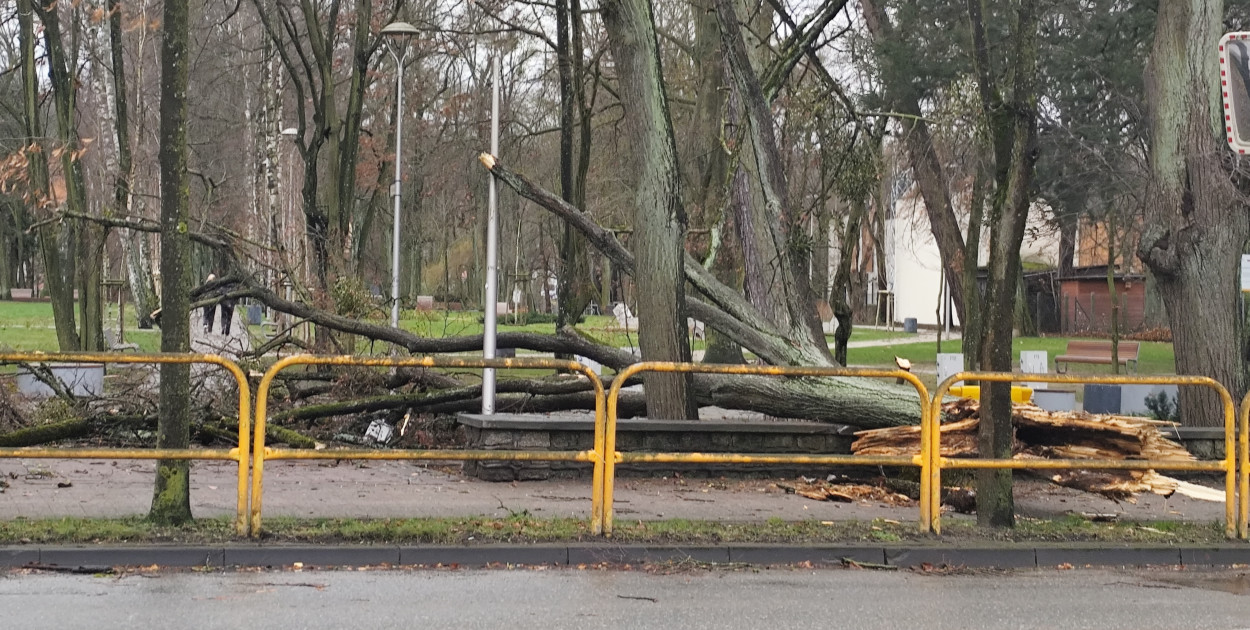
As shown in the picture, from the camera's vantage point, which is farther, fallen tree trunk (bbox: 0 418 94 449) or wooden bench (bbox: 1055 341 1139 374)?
wooden bench (bbox: 1055 341 1139 374)

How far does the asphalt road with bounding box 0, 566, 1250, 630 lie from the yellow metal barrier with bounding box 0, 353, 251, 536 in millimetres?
757

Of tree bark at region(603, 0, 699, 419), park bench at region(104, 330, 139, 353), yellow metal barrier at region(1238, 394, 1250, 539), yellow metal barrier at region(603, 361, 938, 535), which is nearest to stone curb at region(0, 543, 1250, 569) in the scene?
yellow metal barrier at region(1238, 394, 1250, 539)

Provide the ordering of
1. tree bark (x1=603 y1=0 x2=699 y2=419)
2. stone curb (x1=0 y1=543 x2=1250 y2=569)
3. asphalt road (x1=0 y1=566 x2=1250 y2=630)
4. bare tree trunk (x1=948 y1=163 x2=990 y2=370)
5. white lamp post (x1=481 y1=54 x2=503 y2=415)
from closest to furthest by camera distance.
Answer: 1. asphalt road (x1=0 y1=566 x2=1250 y2=630)
2. stone curb (x1=0 y1=543 x2=1250 y2=569)
3. bare tree trunk (x1=948 y1=163 x2=990 y2=370)
4. tree bark (x1=603 y1=0 x2=699 y2=419)
5. white lamp post (x1=481 y1=54 x2=503 y2=415)

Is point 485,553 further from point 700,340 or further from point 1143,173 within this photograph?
point 700,340

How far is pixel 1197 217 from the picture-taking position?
16.4 meters

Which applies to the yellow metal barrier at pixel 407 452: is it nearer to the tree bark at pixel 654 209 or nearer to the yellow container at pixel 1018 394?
the yellow container at pixel 1018 394

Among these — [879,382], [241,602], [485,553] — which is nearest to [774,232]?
[879,382]

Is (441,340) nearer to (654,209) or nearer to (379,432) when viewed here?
(379,432)

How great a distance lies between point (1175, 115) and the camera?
54.5ft

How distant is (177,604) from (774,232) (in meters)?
9.48

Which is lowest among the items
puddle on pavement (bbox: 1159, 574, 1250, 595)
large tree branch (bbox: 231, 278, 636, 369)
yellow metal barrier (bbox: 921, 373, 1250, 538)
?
puddle on pavement (bbox: 1159, 574, 1250, 595)

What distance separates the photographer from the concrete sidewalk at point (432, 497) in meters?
10.4

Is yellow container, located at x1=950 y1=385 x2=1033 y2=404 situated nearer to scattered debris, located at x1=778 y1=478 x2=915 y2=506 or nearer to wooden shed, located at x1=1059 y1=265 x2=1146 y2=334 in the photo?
scattered debris, located at x1=778 y1=478 x2=915 y2=506

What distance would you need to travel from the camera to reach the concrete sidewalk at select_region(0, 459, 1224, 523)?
34.0ft
